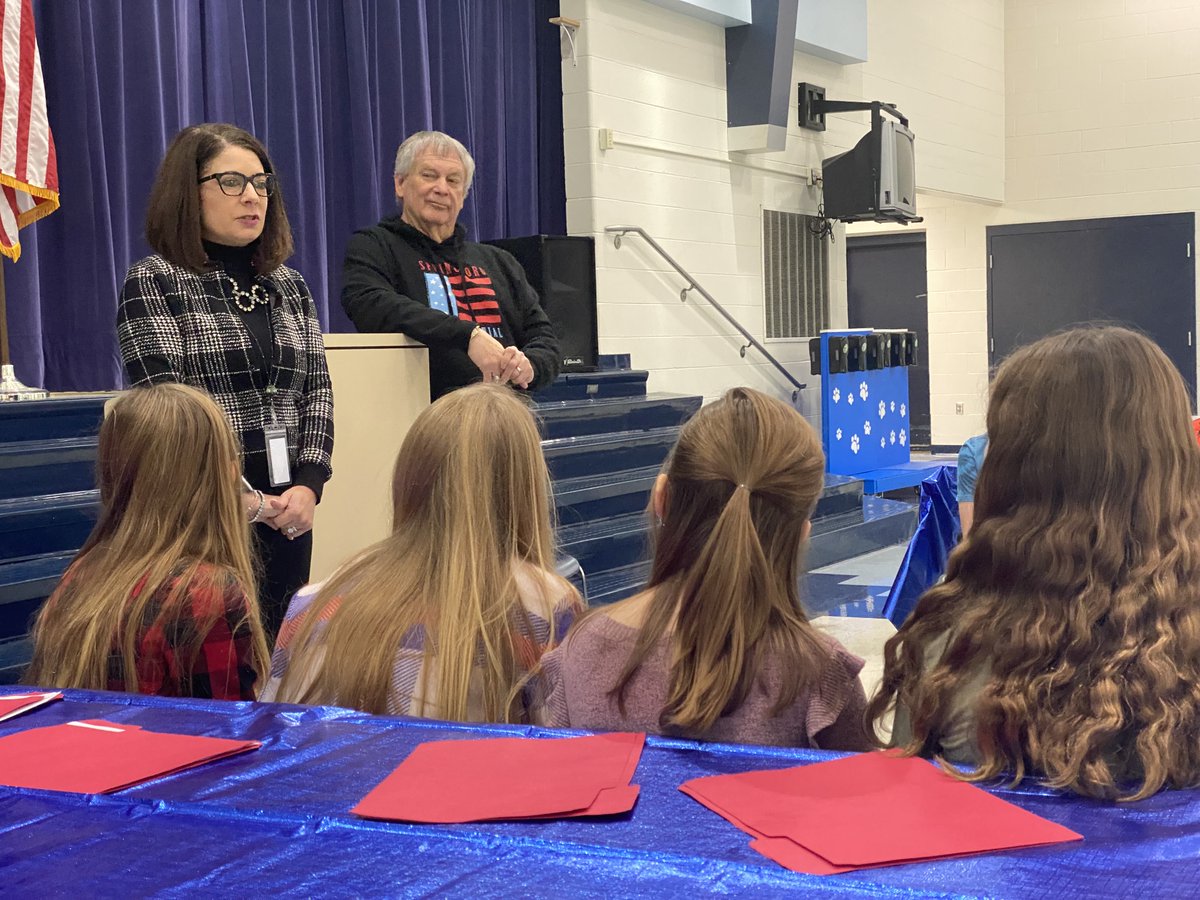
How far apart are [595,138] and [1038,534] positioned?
17.6ft

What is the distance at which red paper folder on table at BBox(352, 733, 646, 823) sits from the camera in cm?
96

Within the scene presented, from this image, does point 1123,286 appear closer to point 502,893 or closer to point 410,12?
point 410,12

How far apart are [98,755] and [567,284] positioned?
14.3 feet

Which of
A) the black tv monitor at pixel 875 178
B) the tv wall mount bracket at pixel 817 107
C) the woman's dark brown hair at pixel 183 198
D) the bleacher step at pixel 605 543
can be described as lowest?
the bleacher step at pixel 605 543

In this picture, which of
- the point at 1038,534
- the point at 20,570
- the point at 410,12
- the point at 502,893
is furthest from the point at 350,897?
the point at 410,12

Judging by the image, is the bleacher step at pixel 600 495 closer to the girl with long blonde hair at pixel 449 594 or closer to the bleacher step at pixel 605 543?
the bleacher step at pixel 605 543

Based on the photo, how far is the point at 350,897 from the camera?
825 millimetres

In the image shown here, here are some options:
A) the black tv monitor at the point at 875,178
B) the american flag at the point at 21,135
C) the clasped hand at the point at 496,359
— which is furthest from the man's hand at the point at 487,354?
the black tv monitor at the point at 875,178

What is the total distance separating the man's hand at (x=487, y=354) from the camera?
3104 mm

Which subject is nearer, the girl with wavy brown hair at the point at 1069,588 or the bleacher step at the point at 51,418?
the girl with wavy brown hair at the point at 1069,588

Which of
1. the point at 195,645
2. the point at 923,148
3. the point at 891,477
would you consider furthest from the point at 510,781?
the point at 923,148

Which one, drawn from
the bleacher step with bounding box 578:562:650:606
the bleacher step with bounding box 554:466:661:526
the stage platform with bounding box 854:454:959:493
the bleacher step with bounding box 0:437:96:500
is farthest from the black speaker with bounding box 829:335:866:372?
the bleacher step with bounding box 0:437:96:500

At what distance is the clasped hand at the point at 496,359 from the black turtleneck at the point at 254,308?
2.63 feet

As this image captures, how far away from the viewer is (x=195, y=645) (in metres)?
1.51
